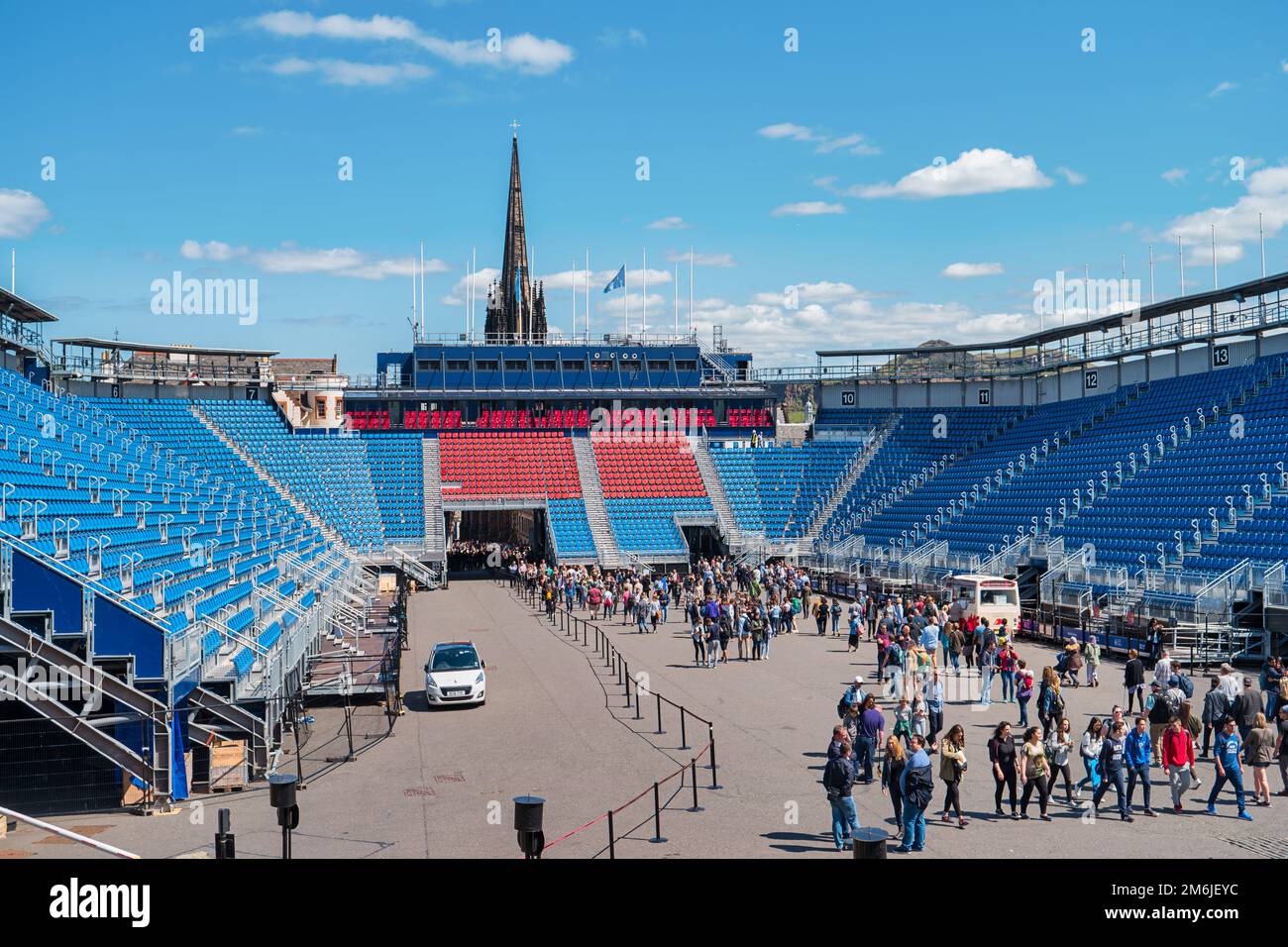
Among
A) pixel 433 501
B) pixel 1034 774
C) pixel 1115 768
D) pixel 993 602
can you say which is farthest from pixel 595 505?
pixel 1115 768

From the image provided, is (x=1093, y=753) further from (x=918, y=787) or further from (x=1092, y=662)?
(x=1092, y=662)

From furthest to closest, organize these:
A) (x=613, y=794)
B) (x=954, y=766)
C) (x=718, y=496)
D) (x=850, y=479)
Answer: (x=718, y=496)
(x=850, y=479)
(x=613, y=794)
(x=954, y=766)

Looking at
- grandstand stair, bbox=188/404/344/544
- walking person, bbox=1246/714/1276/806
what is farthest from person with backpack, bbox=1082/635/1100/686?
grandstand stair, bbox=188/404/344/544

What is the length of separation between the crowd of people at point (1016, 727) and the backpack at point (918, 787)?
0.05 feet

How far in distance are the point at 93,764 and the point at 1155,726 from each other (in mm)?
15192

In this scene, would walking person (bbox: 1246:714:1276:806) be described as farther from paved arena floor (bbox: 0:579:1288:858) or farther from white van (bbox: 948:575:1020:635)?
white van (bbox: 948:575:1020:635)

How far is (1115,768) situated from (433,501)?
45.3 meters

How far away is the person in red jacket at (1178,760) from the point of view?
14305mm

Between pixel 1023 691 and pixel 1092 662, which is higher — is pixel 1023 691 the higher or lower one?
the higher one

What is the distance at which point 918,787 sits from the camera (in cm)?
1225

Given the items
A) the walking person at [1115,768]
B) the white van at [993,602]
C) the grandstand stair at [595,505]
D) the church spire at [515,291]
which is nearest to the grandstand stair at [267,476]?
the grandstand stair at [595,505]

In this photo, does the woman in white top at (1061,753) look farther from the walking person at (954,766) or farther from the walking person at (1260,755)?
the walking person at (1260,755)

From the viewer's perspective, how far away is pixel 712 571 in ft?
151

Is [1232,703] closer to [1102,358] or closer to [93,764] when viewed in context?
[93,764]
